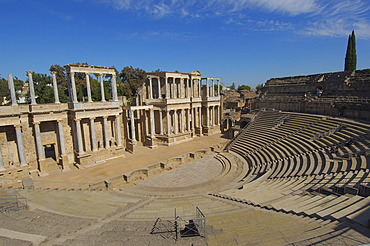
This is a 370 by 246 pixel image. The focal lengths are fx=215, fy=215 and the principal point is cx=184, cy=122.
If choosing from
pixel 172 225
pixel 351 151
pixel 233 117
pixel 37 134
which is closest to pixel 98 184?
pixel 37 134

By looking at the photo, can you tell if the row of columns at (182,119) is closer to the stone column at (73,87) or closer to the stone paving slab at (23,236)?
the stone column at (73,87)

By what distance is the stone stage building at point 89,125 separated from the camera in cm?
1984

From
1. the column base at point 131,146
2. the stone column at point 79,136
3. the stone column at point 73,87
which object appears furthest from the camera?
the column base at point 131,146

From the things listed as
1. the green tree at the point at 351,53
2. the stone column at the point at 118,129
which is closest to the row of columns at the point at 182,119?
the stone column at the point at 118,129

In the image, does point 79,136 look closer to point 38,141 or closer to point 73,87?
point 38,141

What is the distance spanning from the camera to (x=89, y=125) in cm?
2428

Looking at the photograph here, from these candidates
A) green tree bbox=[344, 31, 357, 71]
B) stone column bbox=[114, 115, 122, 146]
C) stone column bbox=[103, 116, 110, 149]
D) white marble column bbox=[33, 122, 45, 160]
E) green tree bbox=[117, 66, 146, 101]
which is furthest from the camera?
green tree bbox=[117, 66, 146, 101]

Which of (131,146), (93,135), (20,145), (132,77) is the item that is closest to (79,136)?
(93,135)

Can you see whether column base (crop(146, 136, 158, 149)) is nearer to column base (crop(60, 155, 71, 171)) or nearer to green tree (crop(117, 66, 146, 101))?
column base (crop(60, 155, 71, 171))

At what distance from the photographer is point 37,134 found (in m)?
20.7

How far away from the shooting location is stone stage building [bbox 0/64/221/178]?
781 inches

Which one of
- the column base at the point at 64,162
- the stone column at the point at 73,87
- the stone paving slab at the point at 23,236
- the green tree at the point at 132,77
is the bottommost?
the column base at the point at 64,162

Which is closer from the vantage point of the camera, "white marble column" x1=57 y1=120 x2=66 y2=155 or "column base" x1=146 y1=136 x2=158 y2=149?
"white marble column" x1=57 y1=120 x2=66 y2=155

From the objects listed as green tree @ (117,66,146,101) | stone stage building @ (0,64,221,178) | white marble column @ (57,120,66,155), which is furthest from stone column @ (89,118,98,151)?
green tree @ (117,66,146,101)
